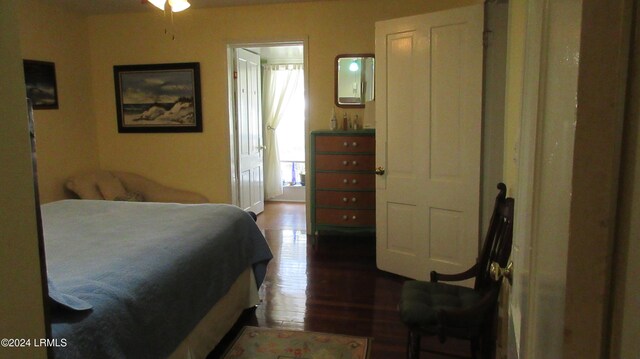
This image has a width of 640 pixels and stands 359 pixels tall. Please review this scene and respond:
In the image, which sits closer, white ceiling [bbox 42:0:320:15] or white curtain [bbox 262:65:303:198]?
white ceiling [bbox 42:0:320:15]

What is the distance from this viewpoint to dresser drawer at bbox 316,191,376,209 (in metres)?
4.26

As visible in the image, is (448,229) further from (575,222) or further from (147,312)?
(575,222)

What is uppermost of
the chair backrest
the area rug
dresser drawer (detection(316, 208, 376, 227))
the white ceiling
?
the white ceiling

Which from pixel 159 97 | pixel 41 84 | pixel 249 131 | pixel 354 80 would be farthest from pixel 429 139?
pixel 41 84

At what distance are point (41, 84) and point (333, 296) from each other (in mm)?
3593

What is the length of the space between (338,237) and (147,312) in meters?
3.21

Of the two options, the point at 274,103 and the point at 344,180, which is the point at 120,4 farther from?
the point at 344,180

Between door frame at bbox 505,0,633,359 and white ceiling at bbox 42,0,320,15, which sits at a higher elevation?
white ceiling at bbox 42,0,320,15

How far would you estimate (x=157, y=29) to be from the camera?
4.97 metres

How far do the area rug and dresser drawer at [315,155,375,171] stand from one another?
188 centimetres

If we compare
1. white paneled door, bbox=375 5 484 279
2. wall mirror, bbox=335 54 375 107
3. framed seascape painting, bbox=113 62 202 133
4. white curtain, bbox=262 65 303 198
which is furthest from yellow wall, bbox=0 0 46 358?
white curtain, bbox=262 65 303 198

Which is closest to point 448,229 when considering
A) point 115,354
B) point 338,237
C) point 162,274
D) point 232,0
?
point 338,237

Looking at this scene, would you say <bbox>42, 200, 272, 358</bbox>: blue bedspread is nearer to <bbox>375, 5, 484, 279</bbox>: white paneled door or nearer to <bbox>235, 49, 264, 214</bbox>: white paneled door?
<bbox>375, 5, 484, 279</bbox>: white paneled door

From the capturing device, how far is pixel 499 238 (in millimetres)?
2037
